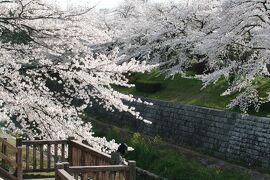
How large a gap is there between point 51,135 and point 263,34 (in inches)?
299

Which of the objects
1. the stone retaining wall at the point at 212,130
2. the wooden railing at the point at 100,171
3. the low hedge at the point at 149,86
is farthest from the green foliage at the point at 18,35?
the low hedge at the point at 149,86

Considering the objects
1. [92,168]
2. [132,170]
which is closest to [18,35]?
[92,168]

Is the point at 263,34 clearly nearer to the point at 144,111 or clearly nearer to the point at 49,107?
the point at 49,107

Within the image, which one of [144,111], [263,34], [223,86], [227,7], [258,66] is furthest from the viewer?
[144,111]

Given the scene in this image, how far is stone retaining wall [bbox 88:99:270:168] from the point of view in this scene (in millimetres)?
16391

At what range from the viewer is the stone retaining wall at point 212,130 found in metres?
16.4

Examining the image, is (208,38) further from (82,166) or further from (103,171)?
(103,171)

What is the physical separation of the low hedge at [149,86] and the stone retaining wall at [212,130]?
1504 mm

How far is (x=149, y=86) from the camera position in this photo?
26.2m

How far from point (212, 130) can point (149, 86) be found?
25.5 ft

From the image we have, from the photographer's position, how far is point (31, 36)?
9.70 metres

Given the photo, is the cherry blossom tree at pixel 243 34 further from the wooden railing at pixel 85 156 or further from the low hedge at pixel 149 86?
the low hedge at pixel 149 86

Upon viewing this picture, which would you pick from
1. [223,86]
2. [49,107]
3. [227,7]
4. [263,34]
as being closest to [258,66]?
[263,34]

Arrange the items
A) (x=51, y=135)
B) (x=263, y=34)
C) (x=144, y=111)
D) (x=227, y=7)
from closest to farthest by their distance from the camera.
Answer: (x=51, y=135), (x=263, y=34), (x=227, y=7), (x=144, y=111)
